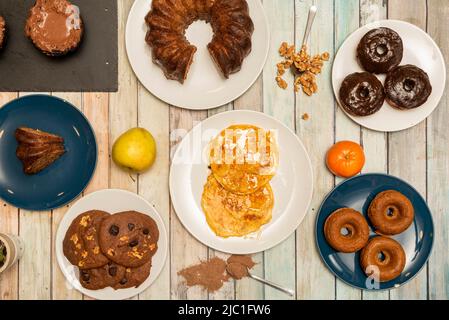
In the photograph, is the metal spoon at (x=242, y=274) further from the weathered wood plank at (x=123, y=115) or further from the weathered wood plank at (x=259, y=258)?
the weathered wood plank at (x=123, y=115)

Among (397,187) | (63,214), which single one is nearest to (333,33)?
(397,187)

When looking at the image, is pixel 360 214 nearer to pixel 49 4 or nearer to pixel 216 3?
pixel 216 3

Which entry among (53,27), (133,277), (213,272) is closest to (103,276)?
(133,277)

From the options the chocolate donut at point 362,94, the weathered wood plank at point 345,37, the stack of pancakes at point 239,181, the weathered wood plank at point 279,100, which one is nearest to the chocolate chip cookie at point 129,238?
the stack of pancakes at point 239,181

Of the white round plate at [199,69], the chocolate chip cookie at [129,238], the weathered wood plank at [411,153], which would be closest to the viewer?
the chocolate chip cookie at [129,238]

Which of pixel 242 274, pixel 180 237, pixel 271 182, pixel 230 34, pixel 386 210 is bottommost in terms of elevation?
pixel 242 274

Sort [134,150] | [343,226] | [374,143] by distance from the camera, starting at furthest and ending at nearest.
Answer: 1. [374,143]
2. [343,226]
3. [134,150]

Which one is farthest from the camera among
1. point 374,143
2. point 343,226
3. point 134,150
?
point 374,143

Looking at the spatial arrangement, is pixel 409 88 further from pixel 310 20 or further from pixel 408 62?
pixel 310 20
